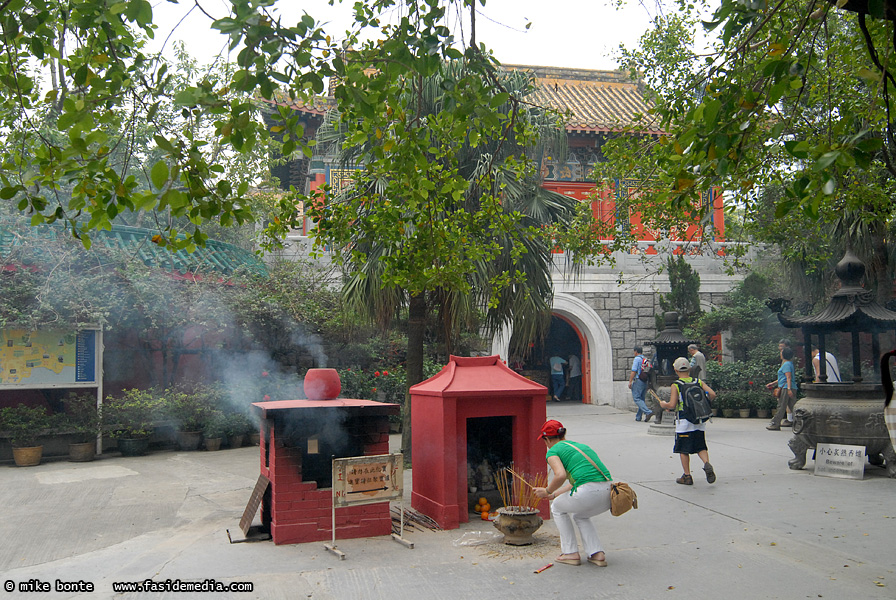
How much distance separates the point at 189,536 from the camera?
6043mm

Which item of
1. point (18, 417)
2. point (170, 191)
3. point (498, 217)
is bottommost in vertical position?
point (18, 417)

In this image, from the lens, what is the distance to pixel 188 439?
1115 cm

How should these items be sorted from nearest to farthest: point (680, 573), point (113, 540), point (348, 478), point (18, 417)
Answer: point (680, 573) → point (348, 478) → point (113, 540) → point (18, 417)

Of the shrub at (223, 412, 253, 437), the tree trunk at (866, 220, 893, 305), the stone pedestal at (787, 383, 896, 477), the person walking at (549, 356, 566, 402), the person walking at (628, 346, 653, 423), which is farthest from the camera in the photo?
the person walking at (549, 356, 566, 402)

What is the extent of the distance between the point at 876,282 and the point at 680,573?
1085 centimetres

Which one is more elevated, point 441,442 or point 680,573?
point 441,442

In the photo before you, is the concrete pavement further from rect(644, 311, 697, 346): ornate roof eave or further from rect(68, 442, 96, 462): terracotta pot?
rect(644, 311, 697, 346): ornate roof eave

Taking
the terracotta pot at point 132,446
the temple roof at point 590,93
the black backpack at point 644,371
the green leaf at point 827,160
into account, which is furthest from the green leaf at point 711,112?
the temple roof at point 590,93

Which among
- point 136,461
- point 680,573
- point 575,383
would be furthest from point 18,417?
point 575,383

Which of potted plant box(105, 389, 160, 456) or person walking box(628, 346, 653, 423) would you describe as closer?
potted plant box(105, 389, 160, 456)

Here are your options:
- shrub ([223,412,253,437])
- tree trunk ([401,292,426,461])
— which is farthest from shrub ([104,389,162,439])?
tree trunk ([401,292,426,461])

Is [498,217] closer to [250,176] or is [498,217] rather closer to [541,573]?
[541,573]

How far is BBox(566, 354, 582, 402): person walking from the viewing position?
66.7ft

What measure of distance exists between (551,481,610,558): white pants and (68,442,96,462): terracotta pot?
7.96m
